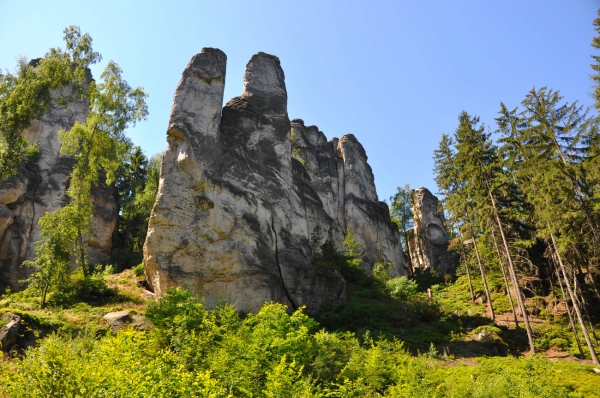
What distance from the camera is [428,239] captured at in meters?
49.4

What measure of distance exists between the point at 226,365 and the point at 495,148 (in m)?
24.8

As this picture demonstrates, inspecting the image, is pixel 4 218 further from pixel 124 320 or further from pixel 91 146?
pixel 124 320

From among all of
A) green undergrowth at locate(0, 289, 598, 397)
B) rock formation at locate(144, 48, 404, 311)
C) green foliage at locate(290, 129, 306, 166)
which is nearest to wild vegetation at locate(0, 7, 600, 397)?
green undergrowth at locate(0, 289, 598, 397)

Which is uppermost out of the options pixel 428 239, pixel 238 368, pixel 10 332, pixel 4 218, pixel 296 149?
pixel 296 149

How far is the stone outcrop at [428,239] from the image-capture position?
155 ft

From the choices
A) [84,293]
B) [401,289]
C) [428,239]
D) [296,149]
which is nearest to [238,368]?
[84,293]

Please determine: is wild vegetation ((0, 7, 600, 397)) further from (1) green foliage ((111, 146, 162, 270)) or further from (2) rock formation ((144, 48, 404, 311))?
(2) rock formation ((144, 48, 404, 311))

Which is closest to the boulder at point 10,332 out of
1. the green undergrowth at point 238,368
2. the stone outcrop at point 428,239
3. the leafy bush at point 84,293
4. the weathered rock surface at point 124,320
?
the green undergrowth at point 238,368

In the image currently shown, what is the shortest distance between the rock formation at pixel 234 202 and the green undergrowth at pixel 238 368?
204 inches

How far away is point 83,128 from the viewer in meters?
25.1

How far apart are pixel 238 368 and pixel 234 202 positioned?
1353 centimetres

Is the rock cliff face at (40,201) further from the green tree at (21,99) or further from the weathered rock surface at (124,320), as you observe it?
the weathered rock surface at (124,320)

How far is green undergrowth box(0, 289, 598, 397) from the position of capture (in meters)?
6.10

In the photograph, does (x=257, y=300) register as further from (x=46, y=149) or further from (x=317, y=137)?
(x=317, y=137)
